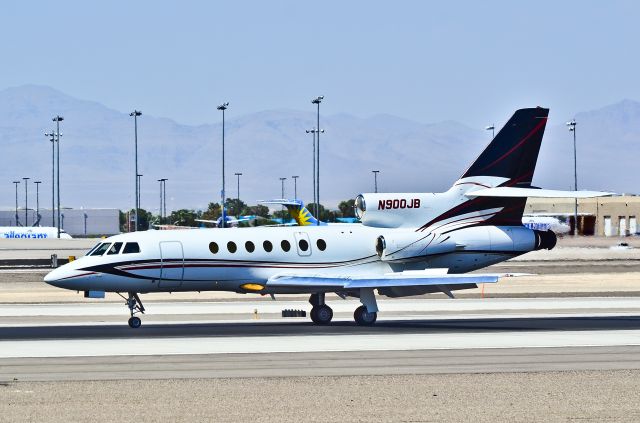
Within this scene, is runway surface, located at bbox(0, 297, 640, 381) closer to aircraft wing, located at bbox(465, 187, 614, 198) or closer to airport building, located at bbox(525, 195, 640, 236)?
aircraft wing, located at bbox(465, 187, 614, 198)

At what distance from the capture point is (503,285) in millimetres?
59625

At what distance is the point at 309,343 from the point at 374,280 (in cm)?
671

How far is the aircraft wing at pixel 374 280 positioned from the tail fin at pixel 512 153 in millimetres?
5154

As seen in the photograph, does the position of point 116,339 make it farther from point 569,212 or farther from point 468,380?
point 569,212

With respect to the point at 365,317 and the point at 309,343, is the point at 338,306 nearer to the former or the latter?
the point at 365,317

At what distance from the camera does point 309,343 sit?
100 ft

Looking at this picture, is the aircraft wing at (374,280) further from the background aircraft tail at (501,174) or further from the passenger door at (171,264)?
the background aircraft tail at (501,174)

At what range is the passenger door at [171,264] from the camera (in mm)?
36969

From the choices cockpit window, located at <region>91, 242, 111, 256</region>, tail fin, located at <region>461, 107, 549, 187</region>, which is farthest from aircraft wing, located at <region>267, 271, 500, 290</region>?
cockpit window, located at <region>91, 242, 111, 256</region>

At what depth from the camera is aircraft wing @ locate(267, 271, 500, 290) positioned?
3588cm

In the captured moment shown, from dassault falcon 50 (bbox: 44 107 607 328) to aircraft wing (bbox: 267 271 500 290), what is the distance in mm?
43

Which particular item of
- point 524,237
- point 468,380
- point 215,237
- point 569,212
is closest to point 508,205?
point 524,237

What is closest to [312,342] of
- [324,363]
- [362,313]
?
[324,363]

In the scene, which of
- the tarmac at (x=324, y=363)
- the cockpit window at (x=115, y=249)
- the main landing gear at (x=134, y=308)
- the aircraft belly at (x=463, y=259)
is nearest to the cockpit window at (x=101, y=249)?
the cockpit window at (x=115, y=249)
